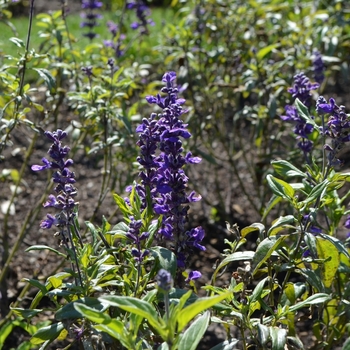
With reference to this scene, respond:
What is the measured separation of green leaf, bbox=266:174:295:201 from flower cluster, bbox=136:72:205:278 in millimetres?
302

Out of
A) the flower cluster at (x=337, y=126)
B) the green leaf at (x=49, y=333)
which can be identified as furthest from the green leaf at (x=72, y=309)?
the flower cluster at (x=337, y=126)

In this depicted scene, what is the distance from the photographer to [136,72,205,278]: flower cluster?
7.60ft

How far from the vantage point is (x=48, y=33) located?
3.95m

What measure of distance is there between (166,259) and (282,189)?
534mm

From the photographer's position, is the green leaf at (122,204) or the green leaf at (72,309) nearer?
the green leaf at (72,309)

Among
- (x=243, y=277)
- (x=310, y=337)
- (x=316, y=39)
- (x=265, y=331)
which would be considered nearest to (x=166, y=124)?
(x=243, y=277)

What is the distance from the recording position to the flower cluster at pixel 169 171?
2.32 m

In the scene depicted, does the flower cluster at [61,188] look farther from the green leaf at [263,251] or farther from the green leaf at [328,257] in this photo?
the green leaf at [328,257]

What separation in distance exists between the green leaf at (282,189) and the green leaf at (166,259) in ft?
1.56

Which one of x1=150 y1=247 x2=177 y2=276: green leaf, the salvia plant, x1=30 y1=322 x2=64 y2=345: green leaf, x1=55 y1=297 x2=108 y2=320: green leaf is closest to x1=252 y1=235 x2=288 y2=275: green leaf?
the salvia plant

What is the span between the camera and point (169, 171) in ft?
7.67

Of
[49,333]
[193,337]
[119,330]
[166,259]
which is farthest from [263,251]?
[49,333]

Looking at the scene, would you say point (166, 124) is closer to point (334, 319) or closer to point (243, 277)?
point (243, 277)

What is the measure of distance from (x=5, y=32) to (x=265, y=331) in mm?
4983
